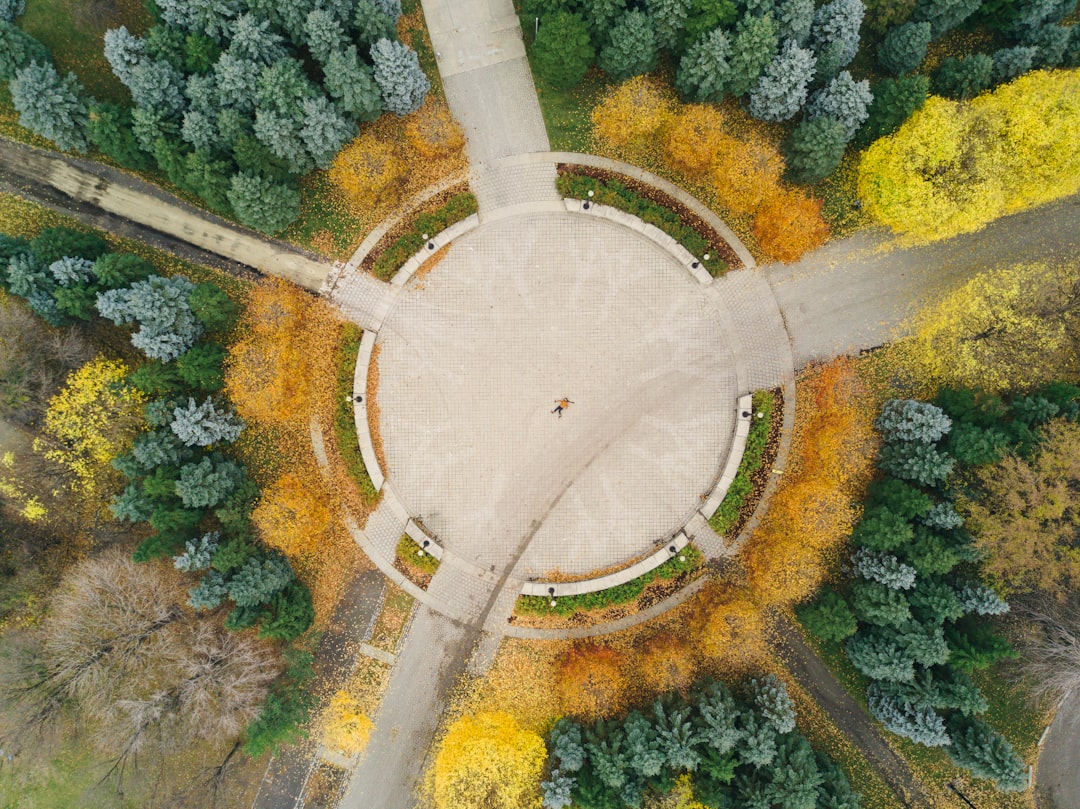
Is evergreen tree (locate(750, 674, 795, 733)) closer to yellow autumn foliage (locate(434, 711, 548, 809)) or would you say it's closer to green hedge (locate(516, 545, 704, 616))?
green hedge (locate(516, 545, 704, 616))

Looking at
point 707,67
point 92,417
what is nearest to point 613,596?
point 707,67

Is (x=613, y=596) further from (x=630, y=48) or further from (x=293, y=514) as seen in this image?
(x=630, y=48)

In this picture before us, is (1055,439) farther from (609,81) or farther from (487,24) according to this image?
(487,24)

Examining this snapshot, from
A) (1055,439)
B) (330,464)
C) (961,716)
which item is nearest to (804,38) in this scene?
(1055,439)

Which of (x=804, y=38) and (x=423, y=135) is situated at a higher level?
(x=804, y=38)

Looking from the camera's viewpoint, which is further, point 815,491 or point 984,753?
point 815,491

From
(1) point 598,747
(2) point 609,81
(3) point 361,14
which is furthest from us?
(2) point 609,81
